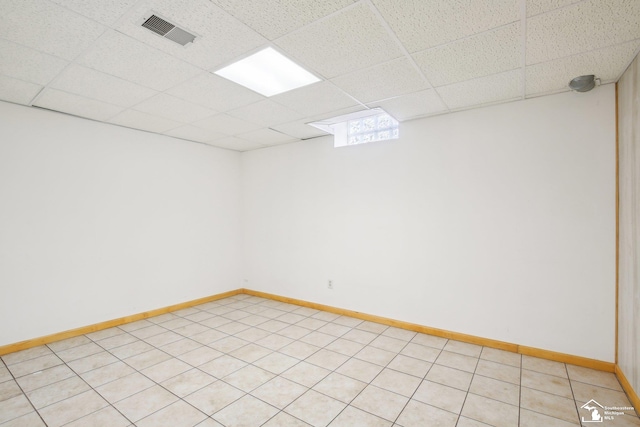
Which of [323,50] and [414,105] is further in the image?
[414,105]

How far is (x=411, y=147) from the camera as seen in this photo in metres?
3.87

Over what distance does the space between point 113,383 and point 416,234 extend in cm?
365

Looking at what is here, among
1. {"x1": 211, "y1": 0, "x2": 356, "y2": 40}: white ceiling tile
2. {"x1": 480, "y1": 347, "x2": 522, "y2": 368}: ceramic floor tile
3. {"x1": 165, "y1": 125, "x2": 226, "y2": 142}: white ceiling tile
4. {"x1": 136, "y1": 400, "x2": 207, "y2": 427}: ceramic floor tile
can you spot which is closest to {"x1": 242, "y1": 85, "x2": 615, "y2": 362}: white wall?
{"x1": 480, "y1": 347, "x2": 522, "y2": 368}: ceramic floor tile

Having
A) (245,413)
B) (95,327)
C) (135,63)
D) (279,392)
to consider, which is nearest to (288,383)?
(279,392)

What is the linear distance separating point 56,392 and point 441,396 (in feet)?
11.1

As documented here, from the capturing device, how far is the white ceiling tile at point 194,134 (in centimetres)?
434

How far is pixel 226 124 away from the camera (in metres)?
4.09

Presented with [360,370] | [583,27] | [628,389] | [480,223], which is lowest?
[360,370]

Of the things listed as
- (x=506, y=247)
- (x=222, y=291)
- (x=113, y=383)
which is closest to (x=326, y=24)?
(x=506, y=247)

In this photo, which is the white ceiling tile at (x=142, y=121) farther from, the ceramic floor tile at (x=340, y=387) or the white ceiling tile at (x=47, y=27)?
the ceramic floor tile at (x=340, y=387)

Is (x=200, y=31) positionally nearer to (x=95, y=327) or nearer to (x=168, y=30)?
(x=168, y=30)

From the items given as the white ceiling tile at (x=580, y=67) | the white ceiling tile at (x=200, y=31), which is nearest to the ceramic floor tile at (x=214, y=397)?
the white ceiling tile at (x=200, y=31)

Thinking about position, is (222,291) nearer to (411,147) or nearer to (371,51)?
(411,147)

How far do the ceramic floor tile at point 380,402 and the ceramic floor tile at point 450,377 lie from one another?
481 mm
